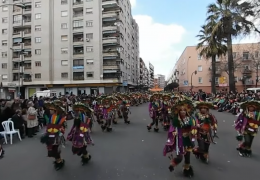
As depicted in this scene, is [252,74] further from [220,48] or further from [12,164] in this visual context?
[12,164]

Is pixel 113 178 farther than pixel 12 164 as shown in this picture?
No

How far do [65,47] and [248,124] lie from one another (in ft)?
142

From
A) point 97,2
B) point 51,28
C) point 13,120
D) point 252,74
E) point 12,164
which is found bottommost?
point 12,164

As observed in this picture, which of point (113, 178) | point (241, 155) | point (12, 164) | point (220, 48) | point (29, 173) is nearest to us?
point (113, 178)

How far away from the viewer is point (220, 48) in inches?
1118

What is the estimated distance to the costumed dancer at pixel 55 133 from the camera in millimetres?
5324

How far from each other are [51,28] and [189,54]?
34.1 meters

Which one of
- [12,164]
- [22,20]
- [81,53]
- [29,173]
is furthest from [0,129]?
[22,20]

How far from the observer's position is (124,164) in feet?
18.6

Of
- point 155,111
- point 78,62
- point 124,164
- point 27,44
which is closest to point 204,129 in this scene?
point 124,164

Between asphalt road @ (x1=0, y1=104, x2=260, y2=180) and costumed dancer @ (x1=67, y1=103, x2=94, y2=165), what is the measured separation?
38 cm

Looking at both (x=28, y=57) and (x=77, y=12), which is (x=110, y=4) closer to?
(x=77, y=12)

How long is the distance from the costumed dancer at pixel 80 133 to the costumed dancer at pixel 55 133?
31 cm

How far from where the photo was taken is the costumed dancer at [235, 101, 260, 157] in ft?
20.4
